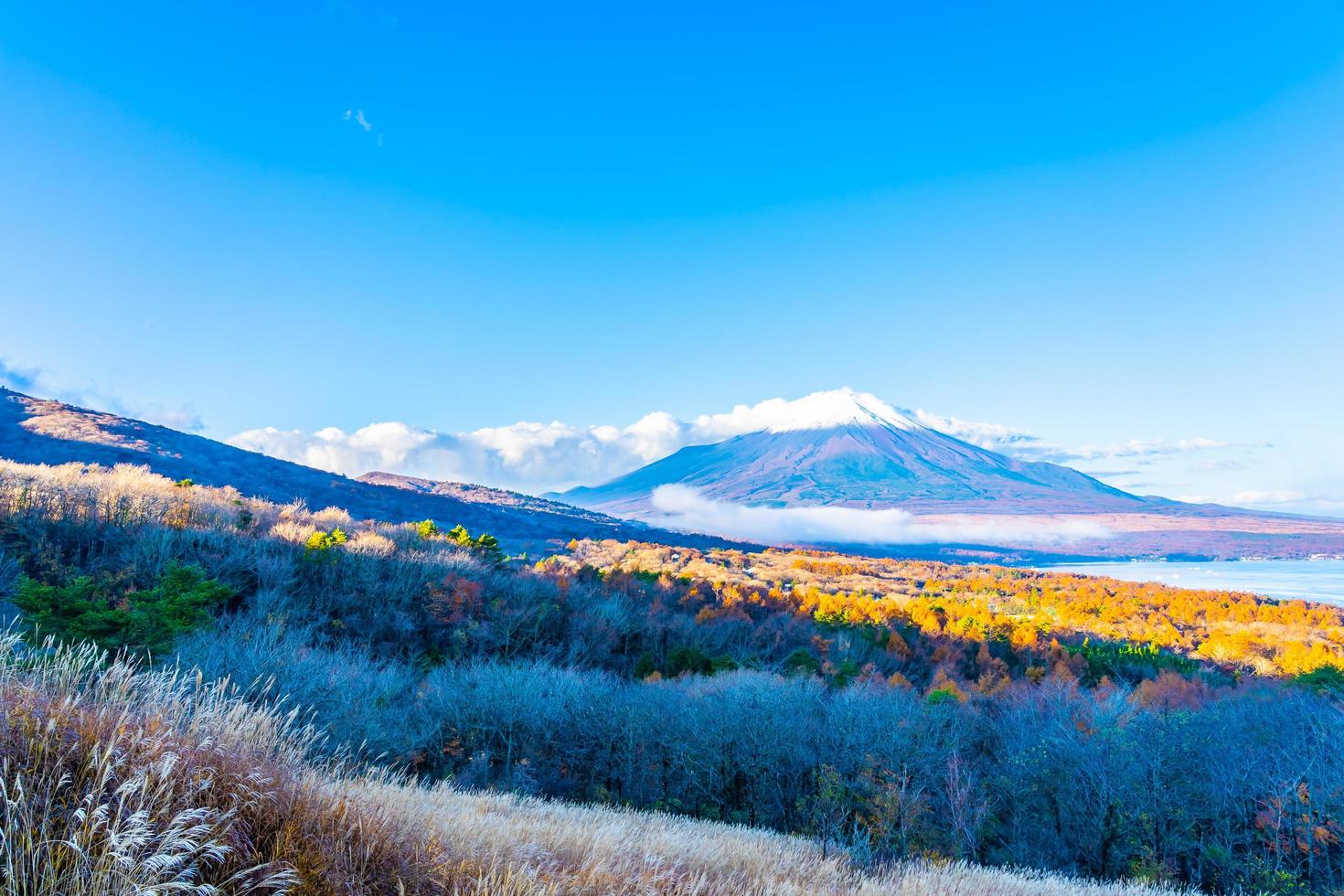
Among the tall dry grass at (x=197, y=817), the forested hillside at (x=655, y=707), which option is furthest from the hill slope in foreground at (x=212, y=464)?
the tall dry grass at (x=197, y=817)

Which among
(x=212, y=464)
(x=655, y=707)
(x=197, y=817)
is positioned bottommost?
(x=655, y=707)

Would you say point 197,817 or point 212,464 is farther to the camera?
point 212,464

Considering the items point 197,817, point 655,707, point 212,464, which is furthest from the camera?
point 212,464

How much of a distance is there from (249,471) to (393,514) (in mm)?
19437

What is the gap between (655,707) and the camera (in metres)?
34.5

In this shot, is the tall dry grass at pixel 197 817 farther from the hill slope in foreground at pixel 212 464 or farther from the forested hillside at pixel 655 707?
the hill slope in foreground at pixel 212 464

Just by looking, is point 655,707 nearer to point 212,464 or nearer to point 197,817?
point 197,817

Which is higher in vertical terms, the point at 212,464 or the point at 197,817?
the point at 212,464

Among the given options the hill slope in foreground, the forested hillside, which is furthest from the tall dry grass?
the hill slope in foreground

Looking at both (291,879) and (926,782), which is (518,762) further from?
(291,879)

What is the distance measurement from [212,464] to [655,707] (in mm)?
83364

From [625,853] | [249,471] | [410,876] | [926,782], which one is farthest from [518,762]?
[249,471]

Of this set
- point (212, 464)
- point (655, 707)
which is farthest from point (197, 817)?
point (212, 464)

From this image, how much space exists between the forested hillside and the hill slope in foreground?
3872cm
